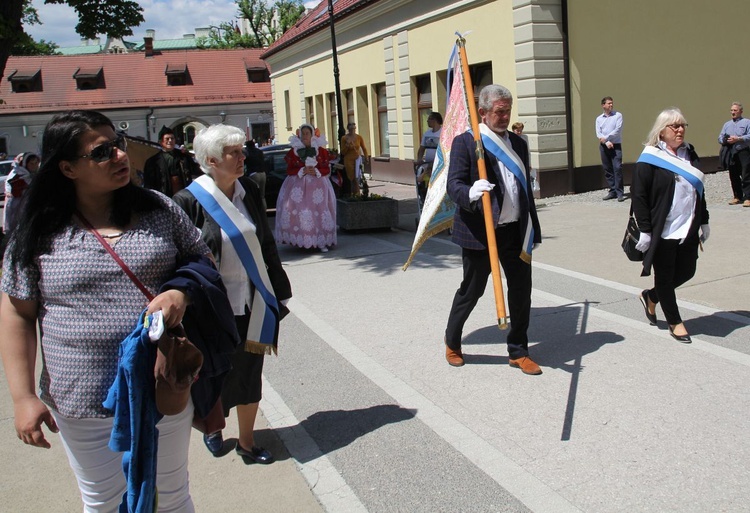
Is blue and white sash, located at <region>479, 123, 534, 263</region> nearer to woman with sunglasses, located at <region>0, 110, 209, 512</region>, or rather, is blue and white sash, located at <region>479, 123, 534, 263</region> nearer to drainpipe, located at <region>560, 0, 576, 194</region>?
woman with sunglasses, located at <region>0, 110, 209, 512</region>

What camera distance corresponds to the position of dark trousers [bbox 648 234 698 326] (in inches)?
218

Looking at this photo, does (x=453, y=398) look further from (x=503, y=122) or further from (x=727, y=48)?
(x=727, y=48)

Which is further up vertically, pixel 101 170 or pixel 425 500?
pixel 101 170

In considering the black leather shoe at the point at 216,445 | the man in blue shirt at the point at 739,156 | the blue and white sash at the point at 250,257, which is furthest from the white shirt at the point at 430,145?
the black leather shoe at the point at 216,445

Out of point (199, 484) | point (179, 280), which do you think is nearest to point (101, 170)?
point (179, 280)

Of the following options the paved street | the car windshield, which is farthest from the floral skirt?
the car windshield

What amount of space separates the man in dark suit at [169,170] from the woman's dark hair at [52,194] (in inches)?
262

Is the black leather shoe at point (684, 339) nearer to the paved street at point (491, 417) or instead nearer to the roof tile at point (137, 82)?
the paved street at point (491, 417)

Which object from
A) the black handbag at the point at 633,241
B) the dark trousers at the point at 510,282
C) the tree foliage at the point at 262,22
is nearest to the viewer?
the dark trousers at the point at 510,282

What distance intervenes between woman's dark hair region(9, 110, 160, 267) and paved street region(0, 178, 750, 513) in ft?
5.47

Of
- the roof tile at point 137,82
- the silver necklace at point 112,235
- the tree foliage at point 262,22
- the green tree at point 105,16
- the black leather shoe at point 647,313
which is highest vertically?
the tree foliage at point 262,22

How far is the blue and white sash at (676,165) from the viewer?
5.45 metres

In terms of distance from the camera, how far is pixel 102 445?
101 inches

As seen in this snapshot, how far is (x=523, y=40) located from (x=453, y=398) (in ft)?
38.3
